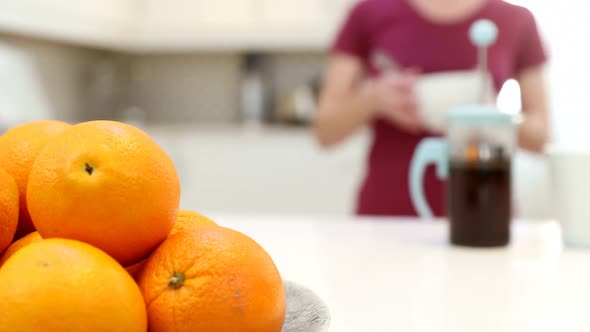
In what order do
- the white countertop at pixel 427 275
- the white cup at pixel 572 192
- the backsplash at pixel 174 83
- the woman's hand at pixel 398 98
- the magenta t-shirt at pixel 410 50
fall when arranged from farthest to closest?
the backsplash at pixel 174 83 → the magenta t-shirt at pixel 410 50 → the woman's hand at pixel 398 98 → the white cup at pixel 572 192 → the white countertop at pixel 427 275

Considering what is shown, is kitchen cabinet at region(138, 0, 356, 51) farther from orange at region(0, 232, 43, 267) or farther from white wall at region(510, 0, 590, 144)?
orange at region(0, 232, 43, 267)

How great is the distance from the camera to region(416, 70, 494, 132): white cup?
53.4 inches

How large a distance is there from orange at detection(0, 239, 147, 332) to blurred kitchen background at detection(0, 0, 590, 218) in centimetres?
236

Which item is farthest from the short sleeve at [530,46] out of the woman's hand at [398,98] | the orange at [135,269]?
the orange at [135,269]

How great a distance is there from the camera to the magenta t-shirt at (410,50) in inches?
66.6

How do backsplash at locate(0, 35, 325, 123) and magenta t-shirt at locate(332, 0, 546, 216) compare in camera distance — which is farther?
backsplash at locate(0, 35, 325, 123)

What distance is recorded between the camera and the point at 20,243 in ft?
1.46

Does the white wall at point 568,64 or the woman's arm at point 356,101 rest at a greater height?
the white wall at point 568,64

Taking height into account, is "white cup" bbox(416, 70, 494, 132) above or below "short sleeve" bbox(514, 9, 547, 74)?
below

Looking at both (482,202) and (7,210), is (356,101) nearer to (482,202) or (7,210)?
(482,202)

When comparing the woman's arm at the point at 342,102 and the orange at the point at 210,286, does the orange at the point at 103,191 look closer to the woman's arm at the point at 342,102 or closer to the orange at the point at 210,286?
the orange at the point at 210,286

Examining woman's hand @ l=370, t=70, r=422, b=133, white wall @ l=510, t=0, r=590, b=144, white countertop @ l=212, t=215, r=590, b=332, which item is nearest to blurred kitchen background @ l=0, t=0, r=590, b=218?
white wall @ l=510, t=0, r=590, b=144

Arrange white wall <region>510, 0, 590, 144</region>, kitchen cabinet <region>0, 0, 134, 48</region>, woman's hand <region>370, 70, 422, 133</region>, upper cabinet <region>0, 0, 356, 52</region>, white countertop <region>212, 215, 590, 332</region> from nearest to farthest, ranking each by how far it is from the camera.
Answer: white countertop <region>212, 215, 590, 332</region>, woman's hand <region>370, 70, 422, 133</region>, kitchen cabinet <region>0, 0, 134, 48</region>, white wall <region>510, 0, 590, 144</region>, upper cabinet <region>0, 0, 356, 52</region>

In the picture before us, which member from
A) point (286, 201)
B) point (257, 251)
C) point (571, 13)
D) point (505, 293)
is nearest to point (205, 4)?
point (286, 201)
